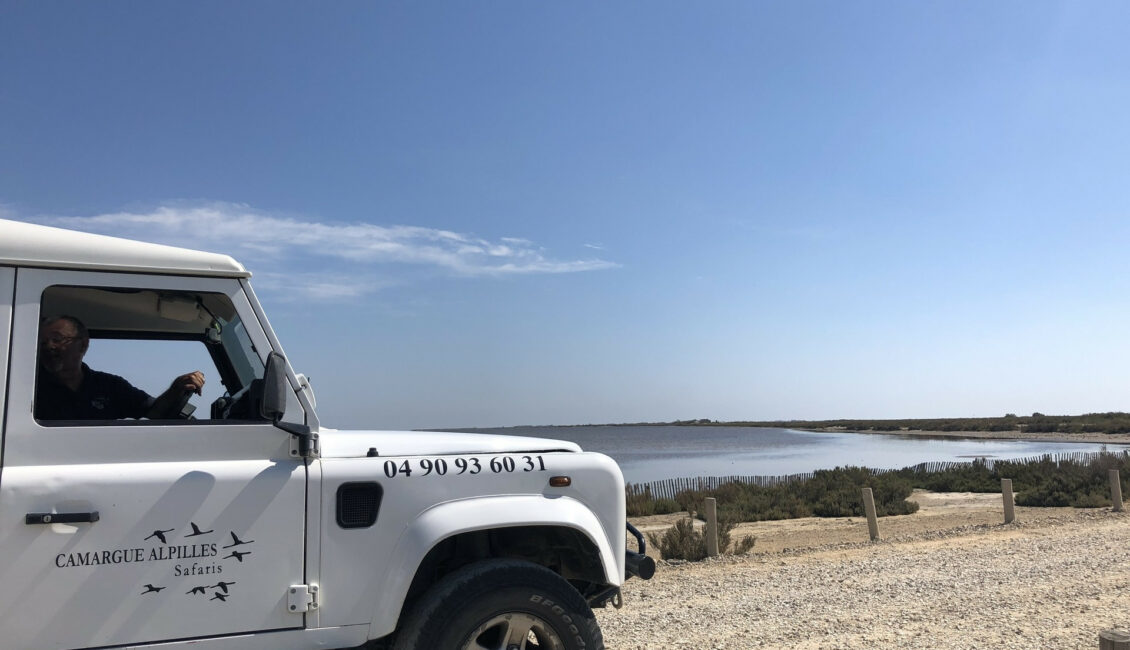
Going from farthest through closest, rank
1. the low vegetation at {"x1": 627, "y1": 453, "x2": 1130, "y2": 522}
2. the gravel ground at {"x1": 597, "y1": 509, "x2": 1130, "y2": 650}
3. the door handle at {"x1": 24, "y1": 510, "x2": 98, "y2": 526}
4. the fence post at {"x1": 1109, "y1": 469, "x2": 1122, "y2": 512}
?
the low vegetation at {"x1": 627, "y1": 453, "x2": 1130, "y2": 522} < the fence post at {"x1": 1109, "y1": 469, "x2": 1122, "y2": 512} < the gravel ground at {"x1": 597, "y1": 509, "x2": 1130, "y2": 650} < the door handle at {"x1": 24, "y1": 510, "x2": 98, "y2": 526}

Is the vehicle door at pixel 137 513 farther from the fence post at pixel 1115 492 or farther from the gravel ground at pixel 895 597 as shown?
the fence post at pixel 1115 492

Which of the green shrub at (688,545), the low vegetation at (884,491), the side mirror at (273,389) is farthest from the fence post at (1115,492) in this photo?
the side mirror at (273,389)

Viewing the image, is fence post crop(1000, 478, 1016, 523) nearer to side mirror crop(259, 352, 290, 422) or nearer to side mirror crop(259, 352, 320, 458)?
side mirror crop(259, 352, 320, 458)

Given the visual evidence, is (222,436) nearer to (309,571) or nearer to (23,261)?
(309,571)

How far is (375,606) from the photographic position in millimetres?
3301

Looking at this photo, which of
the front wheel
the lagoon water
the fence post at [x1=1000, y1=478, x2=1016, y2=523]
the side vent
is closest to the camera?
the side vent

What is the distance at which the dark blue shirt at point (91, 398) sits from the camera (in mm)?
2998

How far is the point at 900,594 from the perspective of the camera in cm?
836

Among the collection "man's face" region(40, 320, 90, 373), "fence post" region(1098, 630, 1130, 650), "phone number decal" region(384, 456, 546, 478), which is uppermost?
"man's face" region(40, 320, 90, 373)

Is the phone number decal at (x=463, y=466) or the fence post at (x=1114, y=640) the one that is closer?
the phone number decal at (x=463, y=466)

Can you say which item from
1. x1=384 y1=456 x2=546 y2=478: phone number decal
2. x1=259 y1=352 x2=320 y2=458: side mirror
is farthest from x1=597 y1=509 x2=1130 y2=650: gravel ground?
x1=259 y1=352 x2=320 y2=458: side mirror

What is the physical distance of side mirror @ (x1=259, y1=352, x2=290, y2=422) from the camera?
305 centimetres

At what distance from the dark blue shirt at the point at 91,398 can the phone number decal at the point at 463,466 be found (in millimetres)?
1120

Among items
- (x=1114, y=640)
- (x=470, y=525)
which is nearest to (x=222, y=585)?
(x=470, y=525)
